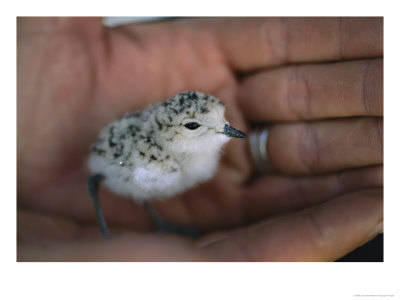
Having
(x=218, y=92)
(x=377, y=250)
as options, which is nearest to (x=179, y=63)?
(x=218, y=92)

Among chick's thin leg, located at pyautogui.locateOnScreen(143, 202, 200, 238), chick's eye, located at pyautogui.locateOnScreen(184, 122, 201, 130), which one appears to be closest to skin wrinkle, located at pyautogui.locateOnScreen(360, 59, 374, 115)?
chick's eye, located at pyautogui.locateOnScreen(184, 122, 201, 130)

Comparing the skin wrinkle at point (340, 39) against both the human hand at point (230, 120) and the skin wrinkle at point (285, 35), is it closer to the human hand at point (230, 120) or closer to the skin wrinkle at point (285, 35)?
the human hand at point (230, 120)

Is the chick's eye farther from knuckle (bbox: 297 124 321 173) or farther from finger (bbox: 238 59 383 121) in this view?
knuckle (bbox: 297 124 321 173)

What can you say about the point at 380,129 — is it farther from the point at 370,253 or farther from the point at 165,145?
the point at 165,145

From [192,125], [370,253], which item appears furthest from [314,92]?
[370,253]
